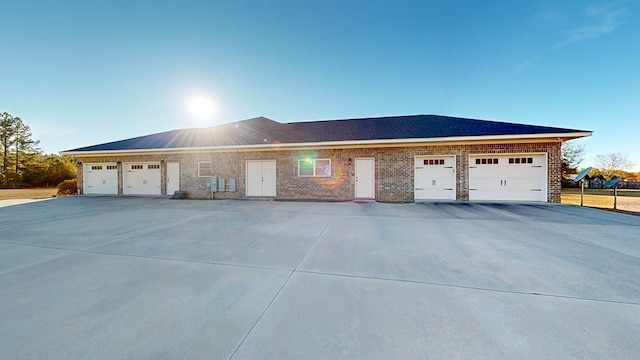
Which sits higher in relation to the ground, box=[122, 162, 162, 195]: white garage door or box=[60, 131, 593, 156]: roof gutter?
box=[60, 131, 593, 156]: roof gutter

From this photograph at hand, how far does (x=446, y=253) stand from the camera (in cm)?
389

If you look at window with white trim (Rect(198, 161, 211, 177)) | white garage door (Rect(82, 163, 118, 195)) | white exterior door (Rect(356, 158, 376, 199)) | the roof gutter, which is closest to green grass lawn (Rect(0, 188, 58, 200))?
white garage door (Rect(82, 163, 118, 195))

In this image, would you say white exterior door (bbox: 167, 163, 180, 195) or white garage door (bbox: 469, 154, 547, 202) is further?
white exterior door (bbox: 167, 163, 180, 195)

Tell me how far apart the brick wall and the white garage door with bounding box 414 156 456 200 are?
234 millimetres

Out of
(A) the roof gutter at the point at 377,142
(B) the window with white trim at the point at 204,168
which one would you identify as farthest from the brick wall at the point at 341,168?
(A) the roof gutter at the point at 377,142

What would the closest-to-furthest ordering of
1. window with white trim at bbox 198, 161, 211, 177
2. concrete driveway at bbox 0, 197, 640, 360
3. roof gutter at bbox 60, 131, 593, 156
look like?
concrete driveway at bbox 0, 197, 640, 360, roof gutter at bbox 60, 131, 593, 156, window with white trim at bbox 198, 161, 211, 177

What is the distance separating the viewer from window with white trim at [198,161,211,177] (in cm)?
1310

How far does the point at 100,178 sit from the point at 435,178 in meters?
19.6

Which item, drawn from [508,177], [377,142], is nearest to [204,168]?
[377,142]

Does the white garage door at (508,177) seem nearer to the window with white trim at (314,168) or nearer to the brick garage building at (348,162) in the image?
the brick garage building at (348,162)

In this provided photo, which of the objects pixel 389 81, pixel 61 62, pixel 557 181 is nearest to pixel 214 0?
pixel 61 62

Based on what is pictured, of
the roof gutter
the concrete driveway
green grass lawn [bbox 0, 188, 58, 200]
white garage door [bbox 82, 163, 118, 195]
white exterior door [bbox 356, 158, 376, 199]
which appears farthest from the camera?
green grass lawn [bbox 0, 188, 58, 200]

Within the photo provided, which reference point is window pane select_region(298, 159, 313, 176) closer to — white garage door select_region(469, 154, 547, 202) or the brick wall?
the brick wall

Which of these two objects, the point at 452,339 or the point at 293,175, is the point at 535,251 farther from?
the point at 293,175
